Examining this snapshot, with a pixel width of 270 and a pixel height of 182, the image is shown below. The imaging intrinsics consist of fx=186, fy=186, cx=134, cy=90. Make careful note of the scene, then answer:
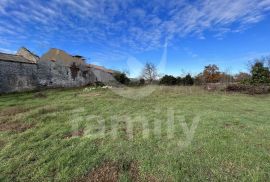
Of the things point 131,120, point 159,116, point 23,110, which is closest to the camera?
point 131,120

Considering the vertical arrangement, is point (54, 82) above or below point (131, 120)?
above

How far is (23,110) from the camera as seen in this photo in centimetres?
714

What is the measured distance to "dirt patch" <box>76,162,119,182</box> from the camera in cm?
288

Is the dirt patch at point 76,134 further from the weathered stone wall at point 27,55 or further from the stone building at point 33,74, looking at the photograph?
the weathered stone wall at point 27,55

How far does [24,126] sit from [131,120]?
10.2 ft

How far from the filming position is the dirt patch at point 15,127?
4.95 m

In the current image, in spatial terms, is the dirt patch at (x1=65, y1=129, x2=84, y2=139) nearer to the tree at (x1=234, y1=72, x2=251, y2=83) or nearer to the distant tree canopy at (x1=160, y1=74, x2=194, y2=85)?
the tree at (x1=234, y1=72, x2=251, y2=83)

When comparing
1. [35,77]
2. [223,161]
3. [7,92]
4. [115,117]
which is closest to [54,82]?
[35,77]

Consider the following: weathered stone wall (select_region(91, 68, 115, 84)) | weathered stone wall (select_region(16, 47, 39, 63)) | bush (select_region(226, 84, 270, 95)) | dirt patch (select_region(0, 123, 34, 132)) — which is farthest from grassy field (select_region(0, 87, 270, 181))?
weathered stone wall (select_region(91, 68, 115, 84))

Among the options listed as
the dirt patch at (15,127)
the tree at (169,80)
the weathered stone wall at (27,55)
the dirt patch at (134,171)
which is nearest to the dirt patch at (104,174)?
the dirt patch at (134,171)

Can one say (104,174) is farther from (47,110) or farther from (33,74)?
(33,74)

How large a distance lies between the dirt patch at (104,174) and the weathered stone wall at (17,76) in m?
12.9

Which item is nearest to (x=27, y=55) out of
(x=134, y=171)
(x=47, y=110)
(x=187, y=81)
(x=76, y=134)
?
(x=47, y=110)

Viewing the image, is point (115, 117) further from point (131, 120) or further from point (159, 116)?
point (159, 116)
